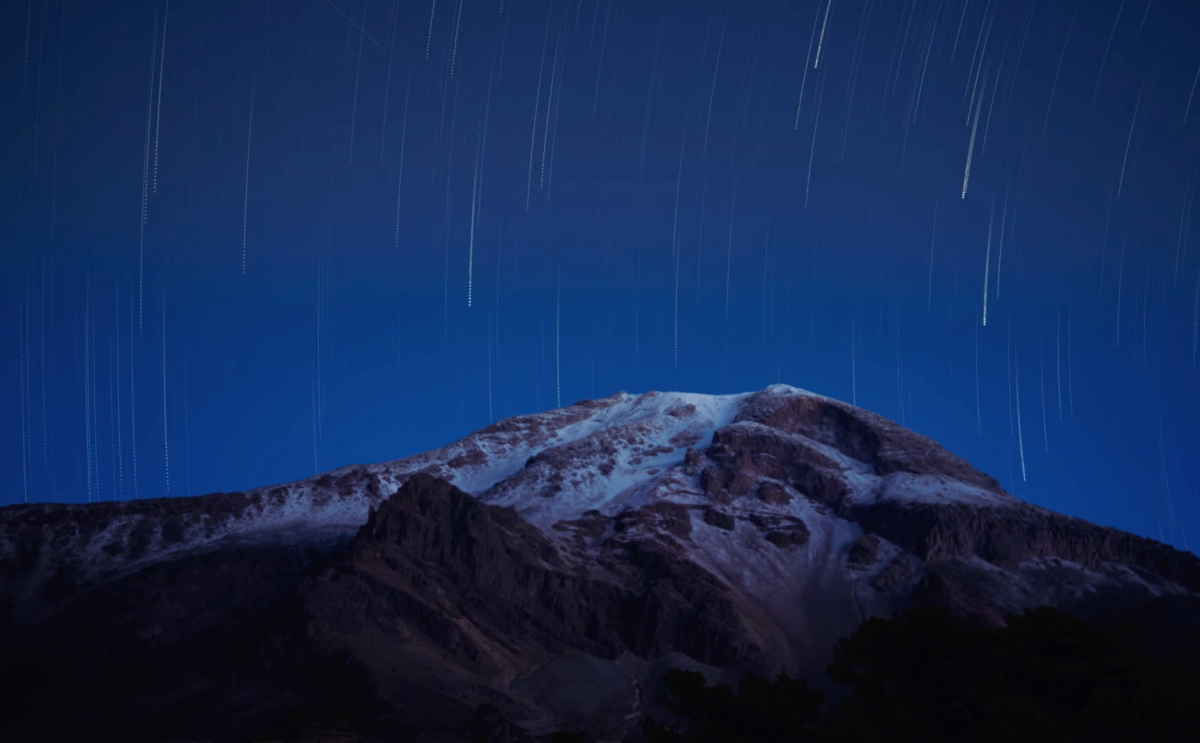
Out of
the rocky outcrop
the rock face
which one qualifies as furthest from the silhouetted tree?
the rocky outcrop

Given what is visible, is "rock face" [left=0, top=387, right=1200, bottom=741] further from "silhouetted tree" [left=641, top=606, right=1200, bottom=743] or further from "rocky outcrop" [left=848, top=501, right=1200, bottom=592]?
"silhouetted tree" [left=641, top=606, right=1200, bottom=743]

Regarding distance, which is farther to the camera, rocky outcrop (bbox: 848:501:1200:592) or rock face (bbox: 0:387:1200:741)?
rocky outcrop (bbox: 848:501:1200:592)

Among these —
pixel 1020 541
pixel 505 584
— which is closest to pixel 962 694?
pixel 505 584

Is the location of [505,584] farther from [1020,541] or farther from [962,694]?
[962,694]

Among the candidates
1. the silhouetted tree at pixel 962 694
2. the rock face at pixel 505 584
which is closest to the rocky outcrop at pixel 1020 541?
the rock face at pixel 505 584

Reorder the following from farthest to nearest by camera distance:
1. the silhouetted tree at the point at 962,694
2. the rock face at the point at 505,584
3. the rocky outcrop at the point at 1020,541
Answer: the rocky outcrop at the point at 1020,541 → the rock face at the point at 505,584 → the silhouetted tree at the point at 962,694

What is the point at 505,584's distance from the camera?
139625 millimetres

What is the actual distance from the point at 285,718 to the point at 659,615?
196 feet

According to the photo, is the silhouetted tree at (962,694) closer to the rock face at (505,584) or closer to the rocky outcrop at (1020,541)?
the rock face at (505,584)

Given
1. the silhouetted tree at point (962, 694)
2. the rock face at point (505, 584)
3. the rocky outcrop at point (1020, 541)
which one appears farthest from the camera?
the rocky outcrop at point (1020, 541)

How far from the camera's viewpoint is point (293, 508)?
549ft

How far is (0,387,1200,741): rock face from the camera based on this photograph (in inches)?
4082

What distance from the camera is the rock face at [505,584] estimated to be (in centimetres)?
10369

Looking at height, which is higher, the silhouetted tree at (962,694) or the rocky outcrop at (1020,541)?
the silhouetted tree at (962,694)
